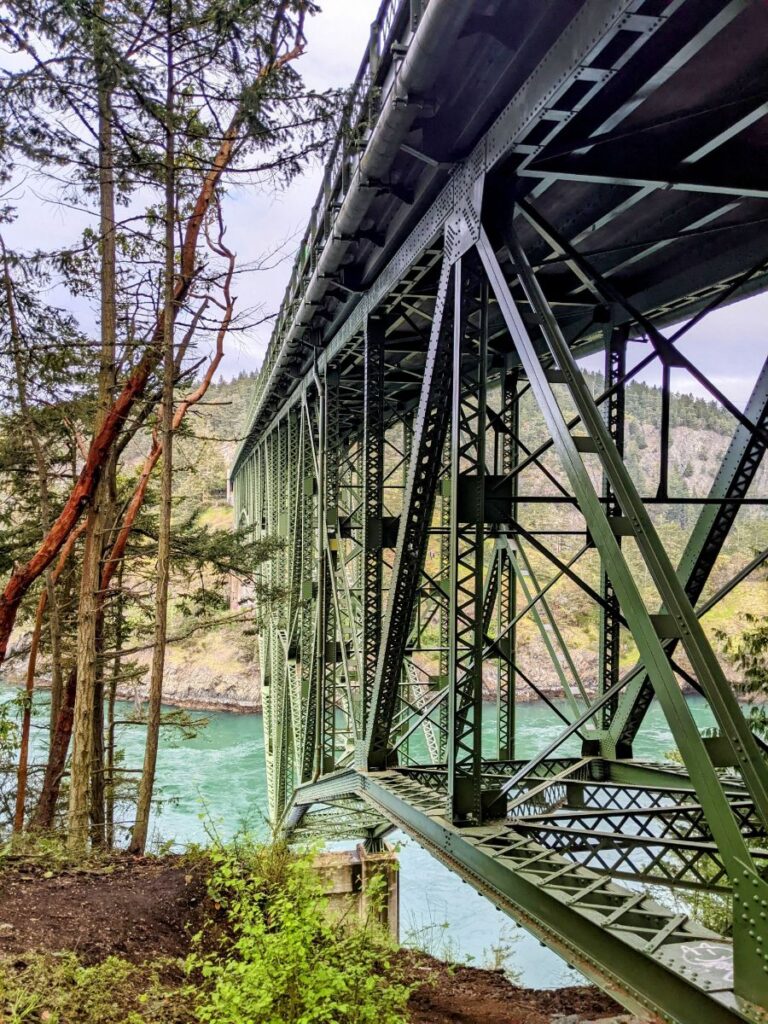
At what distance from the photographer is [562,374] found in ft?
13.1

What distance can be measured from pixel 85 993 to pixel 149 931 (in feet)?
4.27

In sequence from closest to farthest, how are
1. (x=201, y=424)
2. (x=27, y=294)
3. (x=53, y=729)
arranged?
(x=27, y=294)
(x=53, y=729)
(x=201, y=424)

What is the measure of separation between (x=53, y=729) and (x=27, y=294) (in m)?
8.47

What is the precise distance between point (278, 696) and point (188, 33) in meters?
12.3

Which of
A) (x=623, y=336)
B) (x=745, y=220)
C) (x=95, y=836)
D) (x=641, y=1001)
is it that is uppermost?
(x=745, y=220)

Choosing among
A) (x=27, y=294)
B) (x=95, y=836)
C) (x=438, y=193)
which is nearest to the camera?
(x=438, y=193)

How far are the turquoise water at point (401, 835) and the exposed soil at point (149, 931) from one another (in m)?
0.80

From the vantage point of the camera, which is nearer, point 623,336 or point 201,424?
point 623,336

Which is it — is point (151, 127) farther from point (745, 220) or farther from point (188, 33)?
point (745, 220)

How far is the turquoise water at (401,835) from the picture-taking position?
13922mm

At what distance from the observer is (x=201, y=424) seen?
7300 cm

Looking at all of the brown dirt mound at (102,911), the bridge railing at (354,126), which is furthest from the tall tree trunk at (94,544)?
the bridge railing at (354,126)

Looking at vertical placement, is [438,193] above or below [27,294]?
below

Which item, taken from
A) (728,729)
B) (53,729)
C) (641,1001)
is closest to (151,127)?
(728,729)
